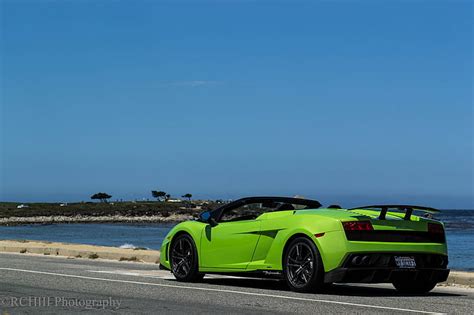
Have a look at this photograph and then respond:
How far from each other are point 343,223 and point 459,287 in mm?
3765

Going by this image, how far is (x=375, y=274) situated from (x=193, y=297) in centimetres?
243

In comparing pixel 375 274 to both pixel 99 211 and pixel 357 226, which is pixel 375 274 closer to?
pixel 357 226

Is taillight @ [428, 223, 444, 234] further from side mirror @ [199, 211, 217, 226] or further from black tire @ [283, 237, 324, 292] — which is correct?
side mirror @ [199, 211, 217, 226]

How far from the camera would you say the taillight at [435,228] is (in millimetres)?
12305

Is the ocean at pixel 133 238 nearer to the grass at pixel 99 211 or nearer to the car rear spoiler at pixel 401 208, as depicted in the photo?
the car rear spoiler at pixel 401 208

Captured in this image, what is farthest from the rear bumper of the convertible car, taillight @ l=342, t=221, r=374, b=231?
taillight @ l=342, t=221, r=374, b=231

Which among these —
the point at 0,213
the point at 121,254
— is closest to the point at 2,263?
the point at 121,254

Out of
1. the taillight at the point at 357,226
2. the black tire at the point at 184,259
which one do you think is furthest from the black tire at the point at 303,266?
the black tire at the point at 184,259

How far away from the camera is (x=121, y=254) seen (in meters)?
21.6

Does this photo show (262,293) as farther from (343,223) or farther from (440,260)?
(440,260)

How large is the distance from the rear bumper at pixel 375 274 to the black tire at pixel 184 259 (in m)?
2.83

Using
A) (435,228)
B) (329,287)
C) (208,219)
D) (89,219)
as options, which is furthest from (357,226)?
(89,219)

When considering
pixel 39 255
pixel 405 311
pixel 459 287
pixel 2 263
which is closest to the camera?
pixel 405 311

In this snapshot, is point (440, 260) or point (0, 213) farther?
point (0, 213)
